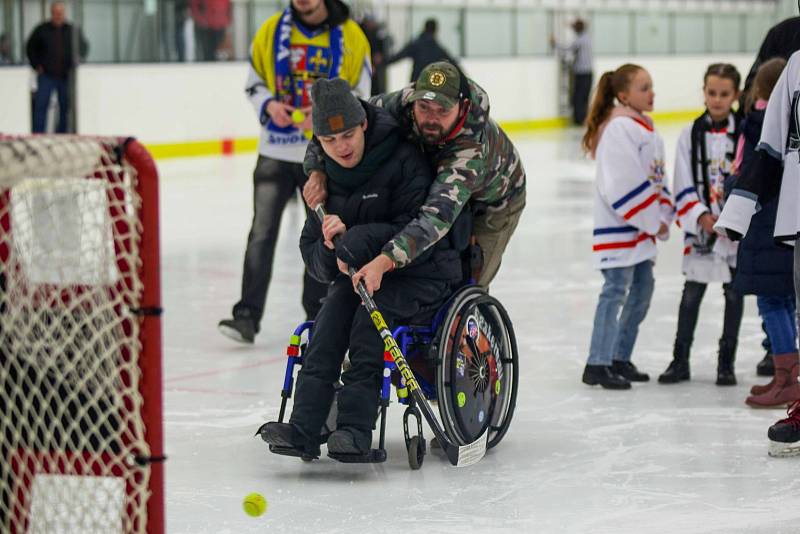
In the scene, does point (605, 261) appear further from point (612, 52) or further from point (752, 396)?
point (612, 52)

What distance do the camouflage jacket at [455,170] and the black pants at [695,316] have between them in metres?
0.94

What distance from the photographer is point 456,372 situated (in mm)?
3896

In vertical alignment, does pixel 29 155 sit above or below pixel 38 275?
above

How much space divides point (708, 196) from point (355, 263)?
1.48 m

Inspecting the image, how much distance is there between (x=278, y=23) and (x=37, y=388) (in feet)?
11.2

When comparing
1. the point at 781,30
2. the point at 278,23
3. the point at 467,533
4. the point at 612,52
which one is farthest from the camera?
the point at 612,52

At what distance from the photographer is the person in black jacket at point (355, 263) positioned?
12.6 feet

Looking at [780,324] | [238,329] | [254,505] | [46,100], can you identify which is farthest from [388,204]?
[46,100]

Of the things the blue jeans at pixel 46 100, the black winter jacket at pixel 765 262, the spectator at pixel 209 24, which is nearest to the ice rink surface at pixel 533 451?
the black winter jacket at pixel 765 262

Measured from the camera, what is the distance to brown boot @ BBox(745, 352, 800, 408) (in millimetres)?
4590

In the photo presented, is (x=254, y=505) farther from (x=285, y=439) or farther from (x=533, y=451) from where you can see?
(x=533, y=451)

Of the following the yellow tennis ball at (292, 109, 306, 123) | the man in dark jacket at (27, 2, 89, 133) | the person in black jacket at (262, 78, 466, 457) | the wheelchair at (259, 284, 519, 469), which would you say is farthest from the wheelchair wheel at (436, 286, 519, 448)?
the man in dark jacket at (27, 2, 89, 133)

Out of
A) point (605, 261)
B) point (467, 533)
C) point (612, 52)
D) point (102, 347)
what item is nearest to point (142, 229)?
point (102, 347)

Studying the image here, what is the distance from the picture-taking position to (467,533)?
11.0 feet
